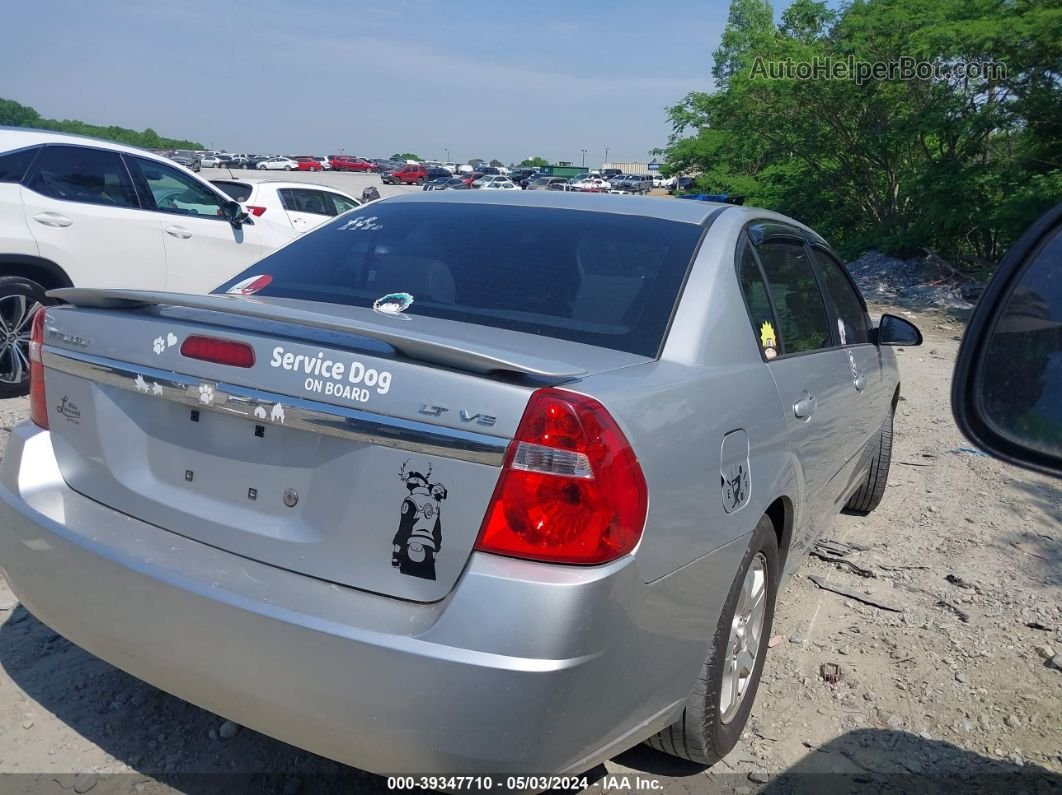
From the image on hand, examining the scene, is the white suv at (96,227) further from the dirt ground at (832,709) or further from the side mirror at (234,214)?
the dirt ground at (832,709)

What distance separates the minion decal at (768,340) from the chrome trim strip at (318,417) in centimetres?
132

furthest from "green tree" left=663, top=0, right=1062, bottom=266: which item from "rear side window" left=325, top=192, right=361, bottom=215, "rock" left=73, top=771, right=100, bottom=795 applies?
"rock" left=73, top=771, right=100, bottom=795

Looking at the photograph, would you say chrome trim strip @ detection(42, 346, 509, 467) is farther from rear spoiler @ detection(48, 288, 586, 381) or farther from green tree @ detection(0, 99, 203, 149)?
green tree @ detection(0, 99, 203, 149)

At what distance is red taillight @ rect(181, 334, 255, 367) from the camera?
90.4 inches

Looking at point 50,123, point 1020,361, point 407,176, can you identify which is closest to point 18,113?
point 50,123

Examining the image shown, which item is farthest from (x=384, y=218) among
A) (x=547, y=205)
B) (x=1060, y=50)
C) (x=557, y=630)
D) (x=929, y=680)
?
(x=1060, y=50)

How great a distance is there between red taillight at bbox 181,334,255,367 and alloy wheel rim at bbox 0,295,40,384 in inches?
185

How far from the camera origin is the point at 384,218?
11.4ft

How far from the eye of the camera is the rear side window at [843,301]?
4.18 m

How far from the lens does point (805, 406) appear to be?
10.7 ft

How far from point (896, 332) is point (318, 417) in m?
3.20

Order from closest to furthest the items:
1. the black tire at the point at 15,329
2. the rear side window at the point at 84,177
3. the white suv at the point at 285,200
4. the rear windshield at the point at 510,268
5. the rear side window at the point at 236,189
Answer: the rear windshield at the point at 510,268, the black tire at the point at 15,329, the rear side window at the point at 84,177, the white suv at the point at 285,200, the rear side window at the point at 236,189

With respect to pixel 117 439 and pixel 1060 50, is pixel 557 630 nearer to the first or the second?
pixel 117 439

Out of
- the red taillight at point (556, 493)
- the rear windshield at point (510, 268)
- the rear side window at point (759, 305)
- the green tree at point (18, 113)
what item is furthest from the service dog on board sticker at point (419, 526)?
the green tree at point (18, 113)
